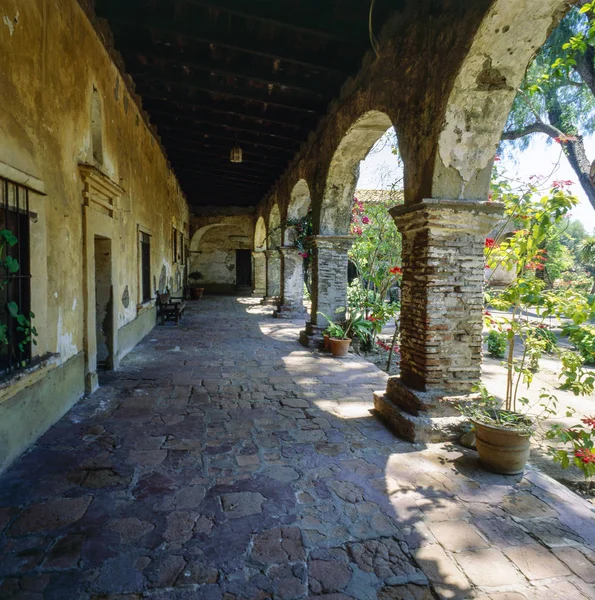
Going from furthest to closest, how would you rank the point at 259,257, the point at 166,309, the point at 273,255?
the point at 259,257, the point at 273,255, the point at 166,309

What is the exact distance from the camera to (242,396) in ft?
15.4

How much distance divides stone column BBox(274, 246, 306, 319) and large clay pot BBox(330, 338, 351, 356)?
4652 mm

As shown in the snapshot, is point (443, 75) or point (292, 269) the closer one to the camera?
point (443, 75)

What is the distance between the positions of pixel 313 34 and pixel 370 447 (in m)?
4.63

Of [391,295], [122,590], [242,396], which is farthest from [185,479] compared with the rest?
[391,295]

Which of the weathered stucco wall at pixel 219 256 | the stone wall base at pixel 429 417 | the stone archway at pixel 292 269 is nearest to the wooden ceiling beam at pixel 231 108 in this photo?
the stone archway at pixel 292 269

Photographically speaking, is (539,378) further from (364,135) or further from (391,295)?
(391,295)

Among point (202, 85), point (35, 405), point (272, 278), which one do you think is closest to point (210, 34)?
point (202, 85)

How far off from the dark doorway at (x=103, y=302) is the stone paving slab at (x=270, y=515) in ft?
4.50

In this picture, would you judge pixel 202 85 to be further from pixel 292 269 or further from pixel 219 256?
pixel 219 256

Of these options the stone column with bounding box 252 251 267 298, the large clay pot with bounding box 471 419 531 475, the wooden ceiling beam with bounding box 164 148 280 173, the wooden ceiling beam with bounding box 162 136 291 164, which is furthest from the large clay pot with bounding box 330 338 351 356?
the stone column with bounding box 252 251 267 298

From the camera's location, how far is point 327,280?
784 centimetres

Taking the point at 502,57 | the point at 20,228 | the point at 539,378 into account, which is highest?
the point at 502,57

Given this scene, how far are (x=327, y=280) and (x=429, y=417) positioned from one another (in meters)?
4.52
